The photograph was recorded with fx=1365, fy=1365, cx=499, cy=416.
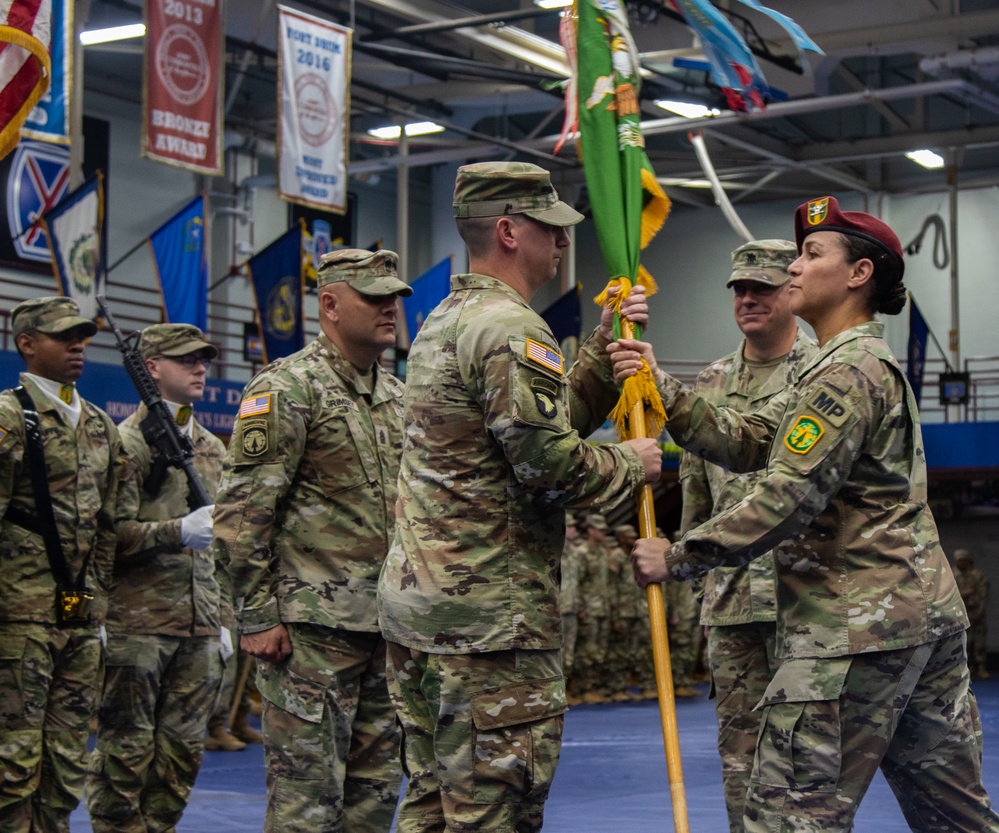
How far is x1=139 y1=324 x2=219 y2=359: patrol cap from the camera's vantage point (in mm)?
5809

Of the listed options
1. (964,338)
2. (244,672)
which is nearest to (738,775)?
(244,672)

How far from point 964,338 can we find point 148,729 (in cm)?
1856

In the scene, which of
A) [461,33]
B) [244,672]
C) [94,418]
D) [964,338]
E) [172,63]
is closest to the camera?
[94,418]

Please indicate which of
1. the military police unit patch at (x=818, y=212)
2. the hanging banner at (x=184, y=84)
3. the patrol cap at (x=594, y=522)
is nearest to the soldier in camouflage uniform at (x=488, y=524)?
the military police unit patch at (x=818, y=212)

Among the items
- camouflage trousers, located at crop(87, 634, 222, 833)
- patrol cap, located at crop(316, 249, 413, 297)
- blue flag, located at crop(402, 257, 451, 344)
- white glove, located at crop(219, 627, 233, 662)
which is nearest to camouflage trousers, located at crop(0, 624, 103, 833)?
camouflage trousers, located at crop(87, 634, 222, 833)

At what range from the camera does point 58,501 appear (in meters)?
4.96

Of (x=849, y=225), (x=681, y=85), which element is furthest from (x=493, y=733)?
(x=681, y=85)

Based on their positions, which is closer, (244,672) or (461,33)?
(244,672)

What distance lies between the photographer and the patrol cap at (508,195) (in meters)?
3.19

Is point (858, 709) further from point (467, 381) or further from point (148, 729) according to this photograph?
point (148, 729)

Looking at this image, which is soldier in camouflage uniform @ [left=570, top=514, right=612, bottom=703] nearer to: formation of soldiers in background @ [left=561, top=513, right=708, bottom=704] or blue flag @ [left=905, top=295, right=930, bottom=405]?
formation of soldiers in background @ [left=561, top=513, right=708, bottom=704]

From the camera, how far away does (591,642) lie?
13.1 metres

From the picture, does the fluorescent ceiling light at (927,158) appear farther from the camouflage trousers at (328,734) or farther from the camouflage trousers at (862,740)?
the camouflage trousers at (862,740)

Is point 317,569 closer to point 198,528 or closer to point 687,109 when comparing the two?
point 198,528
